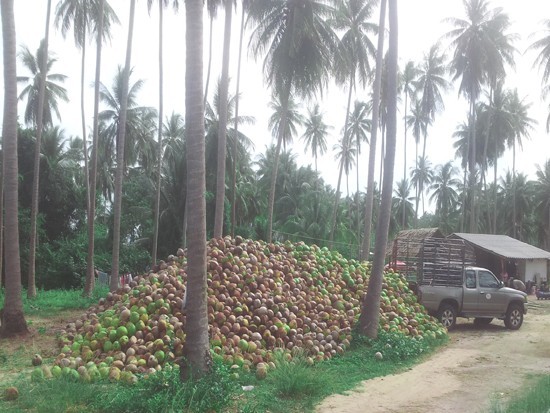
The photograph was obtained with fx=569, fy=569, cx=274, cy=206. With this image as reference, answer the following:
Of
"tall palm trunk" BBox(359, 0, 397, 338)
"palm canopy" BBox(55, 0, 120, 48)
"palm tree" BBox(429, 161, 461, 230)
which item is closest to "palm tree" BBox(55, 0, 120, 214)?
"palm canopy" BBox(55, 0, 120, 48)

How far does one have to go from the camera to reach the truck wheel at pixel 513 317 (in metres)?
15.5

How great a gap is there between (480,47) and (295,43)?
18.1m

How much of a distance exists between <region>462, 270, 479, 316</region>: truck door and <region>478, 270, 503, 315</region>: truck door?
0.16 m

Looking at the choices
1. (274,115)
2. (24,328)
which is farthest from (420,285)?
(274,115)

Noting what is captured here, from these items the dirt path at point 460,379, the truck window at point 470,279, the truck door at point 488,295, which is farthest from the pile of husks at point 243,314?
the truck door at point 488,295

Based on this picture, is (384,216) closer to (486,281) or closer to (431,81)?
(486,281)

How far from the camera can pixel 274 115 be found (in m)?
43.9

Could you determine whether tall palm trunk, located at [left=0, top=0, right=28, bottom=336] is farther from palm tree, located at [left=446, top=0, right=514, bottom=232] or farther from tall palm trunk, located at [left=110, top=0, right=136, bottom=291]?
palm tree, located at [left=446, top=0, right=514, bottom=232]

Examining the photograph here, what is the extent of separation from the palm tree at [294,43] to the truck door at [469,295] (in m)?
10.4

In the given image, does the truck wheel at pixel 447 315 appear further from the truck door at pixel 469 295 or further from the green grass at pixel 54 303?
the green grass at pixel 54 303

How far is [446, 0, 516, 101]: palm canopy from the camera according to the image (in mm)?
34844

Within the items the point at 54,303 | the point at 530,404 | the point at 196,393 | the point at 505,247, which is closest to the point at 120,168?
the point at 54,303

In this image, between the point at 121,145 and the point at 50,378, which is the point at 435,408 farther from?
the point at 121,145

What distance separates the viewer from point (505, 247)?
2969 cm
